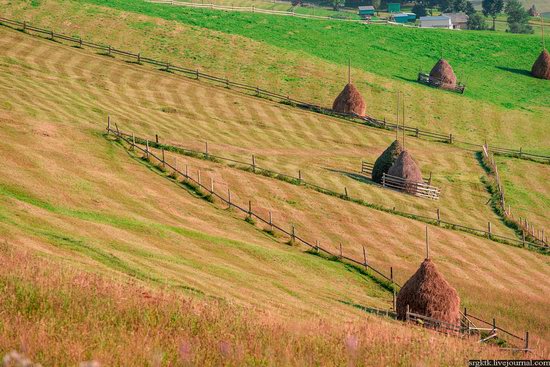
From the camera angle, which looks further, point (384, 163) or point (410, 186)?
point (384, 163)

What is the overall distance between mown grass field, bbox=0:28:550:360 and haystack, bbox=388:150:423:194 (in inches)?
224

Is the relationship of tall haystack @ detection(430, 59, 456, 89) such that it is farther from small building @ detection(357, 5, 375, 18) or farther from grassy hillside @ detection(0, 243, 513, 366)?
grassy hillside @ detection(0, 243, 513, 366)

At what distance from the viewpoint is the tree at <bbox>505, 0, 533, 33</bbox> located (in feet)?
590

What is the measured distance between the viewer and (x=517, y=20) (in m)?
186

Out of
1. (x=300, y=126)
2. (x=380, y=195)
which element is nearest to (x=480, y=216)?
(x=380, y=195)

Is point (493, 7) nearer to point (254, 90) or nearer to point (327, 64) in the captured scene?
point (327, 64)

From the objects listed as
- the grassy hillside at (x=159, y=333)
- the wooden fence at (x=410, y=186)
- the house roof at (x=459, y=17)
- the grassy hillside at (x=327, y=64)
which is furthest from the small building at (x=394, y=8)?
the grassy hillside at (x=159, y=333)

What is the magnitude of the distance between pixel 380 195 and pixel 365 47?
6742 cm

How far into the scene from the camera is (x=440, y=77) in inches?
4540

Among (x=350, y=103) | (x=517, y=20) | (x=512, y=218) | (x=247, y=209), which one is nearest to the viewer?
(x=247, y=209)

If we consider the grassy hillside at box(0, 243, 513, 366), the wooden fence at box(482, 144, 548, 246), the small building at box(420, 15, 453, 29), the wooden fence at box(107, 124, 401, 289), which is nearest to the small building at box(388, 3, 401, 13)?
the small building at box(420, 15, 453, 29)

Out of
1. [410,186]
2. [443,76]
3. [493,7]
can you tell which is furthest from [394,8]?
[410,186]

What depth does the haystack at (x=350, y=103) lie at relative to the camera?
308ft

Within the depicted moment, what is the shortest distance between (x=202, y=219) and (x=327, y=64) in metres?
68.0
